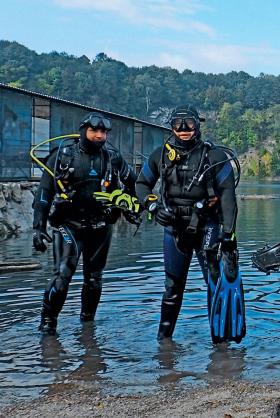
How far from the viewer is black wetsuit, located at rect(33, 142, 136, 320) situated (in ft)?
18.1

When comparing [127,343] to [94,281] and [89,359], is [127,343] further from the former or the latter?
[94,281]

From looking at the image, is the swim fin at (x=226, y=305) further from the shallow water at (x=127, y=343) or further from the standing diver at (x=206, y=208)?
the shallow water at (x=127, y=343)

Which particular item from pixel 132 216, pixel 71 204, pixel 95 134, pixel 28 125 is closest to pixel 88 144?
pixel 95 134

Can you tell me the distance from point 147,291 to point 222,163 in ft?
9.45

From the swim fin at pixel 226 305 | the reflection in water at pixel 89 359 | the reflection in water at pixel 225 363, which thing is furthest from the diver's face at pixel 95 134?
the reflection in water at pixel 225 363

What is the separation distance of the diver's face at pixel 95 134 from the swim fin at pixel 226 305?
4.88 ft

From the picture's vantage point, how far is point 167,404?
12.2 ft

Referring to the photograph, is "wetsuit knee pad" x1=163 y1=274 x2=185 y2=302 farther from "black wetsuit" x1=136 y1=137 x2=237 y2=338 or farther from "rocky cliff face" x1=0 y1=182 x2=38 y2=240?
"rocky cliff face" x1=0 y1=182 x2=38 y2=240

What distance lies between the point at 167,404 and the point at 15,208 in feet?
42.0

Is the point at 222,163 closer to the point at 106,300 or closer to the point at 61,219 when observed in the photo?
the point at 61,219

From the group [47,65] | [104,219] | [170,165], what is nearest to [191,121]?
[170,165]

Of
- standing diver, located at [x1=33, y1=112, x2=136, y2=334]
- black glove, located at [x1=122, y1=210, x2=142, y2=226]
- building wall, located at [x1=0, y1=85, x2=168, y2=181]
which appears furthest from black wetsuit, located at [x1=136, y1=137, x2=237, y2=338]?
building wall, located at [x1=0, y1=85, x2=168, y2=181]

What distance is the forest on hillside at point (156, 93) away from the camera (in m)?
125

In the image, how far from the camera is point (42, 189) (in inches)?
221
